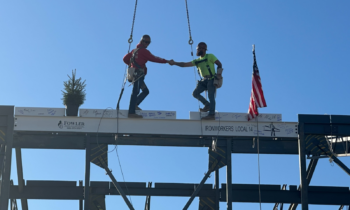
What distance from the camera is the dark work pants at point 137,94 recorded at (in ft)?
63.5

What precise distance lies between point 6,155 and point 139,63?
17.3 feet

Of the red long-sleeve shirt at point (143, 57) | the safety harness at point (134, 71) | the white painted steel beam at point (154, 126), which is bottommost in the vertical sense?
the white painted steel beam at point (154, 126)

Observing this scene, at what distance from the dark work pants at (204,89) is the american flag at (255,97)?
1.31 meters

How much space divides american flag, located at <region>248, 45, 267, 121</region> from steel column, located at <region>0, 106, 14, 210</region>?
7.79 metres

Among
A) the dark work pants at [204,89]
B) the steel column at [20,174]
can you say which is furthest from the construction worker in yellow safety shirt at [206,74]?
the steel column at [20,174]

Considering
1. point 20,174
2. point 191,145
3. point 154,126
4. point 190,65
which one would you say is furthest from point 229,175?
point 20,174

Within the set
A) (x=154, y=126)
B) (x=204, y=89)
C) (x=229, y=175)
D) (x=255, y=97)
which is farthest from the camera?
(x=204, y=89)

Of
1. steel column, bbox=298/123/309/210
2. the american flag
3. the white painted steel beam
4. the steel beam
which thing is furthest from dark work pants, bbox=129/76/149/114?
steel column, bbox=298/123/309/210

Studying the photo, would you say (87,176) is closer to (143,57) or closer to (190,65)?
(143,57)

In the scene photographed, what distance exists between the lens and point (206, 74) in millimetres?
19688

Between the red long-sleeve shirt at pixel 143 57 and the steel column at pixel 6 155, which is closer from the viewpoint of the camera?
the steel column at pixel 6 155

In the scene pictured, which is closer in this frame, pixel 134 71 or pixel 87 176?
pixel 87 176

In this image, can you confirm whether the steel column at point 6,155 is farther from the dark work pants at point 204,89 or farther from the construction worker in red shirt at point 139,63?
the dark work pants at point 204,89

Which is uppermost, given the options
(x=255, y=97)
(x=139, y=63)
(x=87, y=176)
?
(x=139, y=63)
